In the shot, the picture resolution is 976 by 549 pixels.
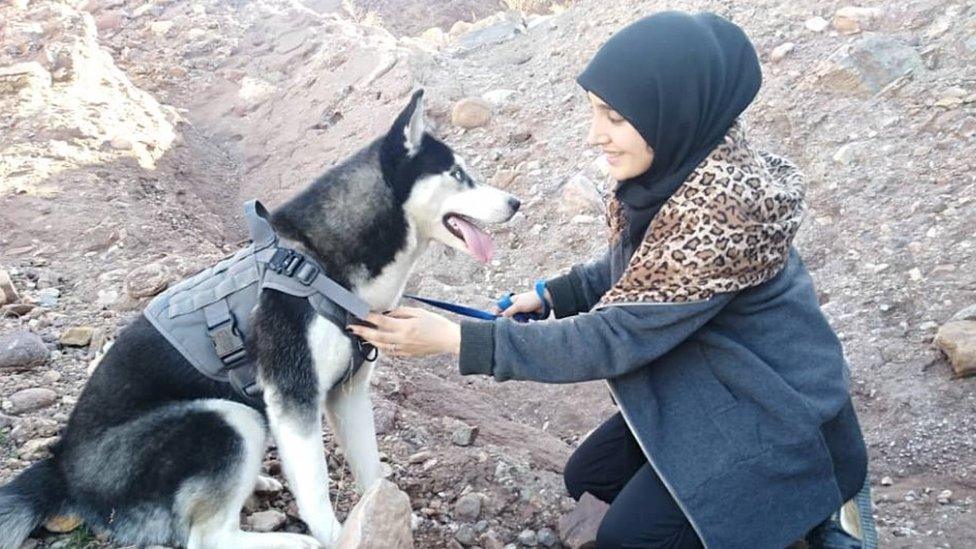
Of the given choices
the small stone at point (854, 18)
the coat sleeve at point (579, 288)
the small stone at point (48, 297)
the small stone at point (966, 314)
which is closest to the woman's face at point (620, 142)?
the coat sleeve at point (579, 288)

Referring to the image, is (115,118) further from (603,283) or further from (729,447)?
(729,447)

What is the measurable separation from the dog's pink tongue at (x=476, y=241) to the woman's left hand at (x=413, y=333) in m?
0.60

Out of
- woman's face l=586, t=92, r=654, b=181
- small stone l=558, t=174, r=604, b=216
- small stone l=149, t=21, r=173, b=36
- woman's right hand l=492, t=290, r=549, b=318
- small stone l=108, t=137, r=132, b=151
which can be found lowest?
small stone l=149, t=21, r=173, b=36

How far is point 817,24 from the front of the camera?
6664 mm

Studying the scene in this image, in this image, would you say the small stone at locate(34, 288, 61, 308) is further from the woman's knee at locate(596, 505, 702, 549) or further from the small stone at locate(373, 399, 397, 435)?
the woman's knee at locate(596, 505, 702, 549)

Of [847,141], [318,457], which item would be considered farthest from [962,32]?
[318,457]

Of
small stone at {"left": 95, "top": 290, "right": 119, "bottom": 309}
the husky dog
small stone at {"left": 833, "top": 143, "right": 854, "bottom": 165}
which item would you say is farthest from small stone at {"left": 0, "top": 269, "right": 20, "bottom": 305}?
small stone at {"left": 833, "top": 143, "right": 854, "bottom": 165}

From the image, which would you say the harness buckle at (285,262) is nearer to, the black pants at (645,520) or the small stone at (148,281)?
the black pants at (645,520)

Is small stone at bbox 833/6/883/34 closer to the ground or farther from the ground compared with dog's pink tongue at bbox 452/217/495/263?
closer to the ground


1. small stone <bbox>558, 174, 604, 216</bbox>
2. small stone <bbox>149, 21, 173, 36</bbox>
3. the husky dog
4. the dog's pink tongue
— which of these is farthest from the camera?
small stone <bbox>149, 21, 173, 36</bbox>

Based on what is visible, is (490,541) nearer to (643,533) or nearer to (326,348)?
(643,533)

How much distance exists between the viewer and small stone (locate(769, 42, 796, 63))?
656 centimetres

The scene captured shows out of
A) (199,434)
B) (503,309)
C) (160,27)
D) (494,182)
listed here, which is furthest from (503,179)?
(160,27)

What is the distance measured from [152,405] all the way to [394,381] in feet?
6.16
